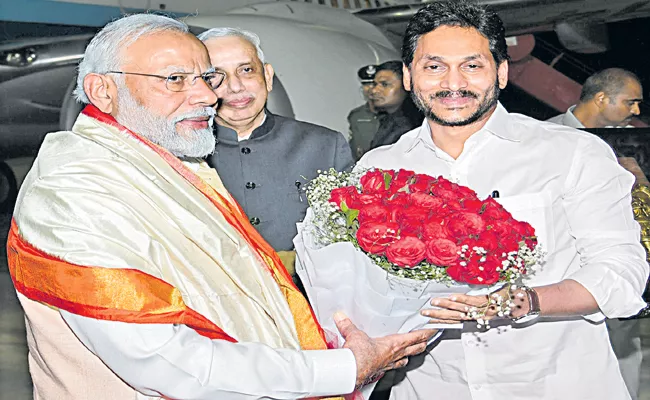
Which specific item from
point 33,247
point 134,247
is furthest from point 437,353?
point 33,247

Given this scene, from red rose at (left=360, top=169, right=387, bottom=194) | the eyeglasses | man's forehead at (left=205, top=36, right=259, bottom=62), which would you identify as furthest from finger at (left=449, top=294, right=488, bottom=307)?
man's forehead at (left=205, top=36, right=259, bottom=62)

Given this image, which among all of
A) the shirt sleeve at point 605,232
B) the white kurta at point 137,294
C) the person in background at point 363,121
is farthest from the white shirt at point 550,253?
the person in background at point 363,121

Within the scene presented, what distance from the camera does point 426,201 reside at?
1.31m

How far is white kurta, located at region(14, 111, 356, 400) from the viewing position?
119cm

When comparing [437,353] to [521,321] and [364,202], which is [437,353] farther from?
[364,202]

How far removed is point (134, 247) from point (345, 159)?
47.3 inches

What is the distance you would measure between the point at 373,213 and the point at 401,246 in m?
0.08

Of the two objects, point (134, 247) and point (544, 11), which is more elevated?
point (544, 11)

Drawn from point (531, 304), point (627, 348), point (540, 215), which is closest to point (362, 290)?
point (531, 304)

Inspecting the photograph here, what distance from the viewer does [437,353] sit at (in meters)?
1.61

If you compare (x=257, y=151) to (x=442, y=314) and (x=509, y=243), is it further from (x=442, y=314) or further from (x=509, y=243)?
(x=509, y=243)

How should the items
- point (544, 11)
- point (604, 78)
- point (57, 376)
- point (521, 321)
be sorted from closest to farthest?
point (57, 376) → point (521, 321) → point (604, 78) → point (544, 11)

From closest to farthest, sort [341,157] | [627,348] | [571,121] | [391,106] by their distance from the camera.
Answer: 1. [341,157]
2. [627,348]
3. [391,106]
4. [571,121]

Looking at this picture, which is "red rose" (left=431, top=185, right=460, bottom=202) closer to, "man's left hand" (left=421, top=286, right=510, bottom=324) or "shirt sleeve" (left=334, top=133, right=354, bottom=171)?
"man's left hand" (left=421, top=286, right=510, bottom=324)
